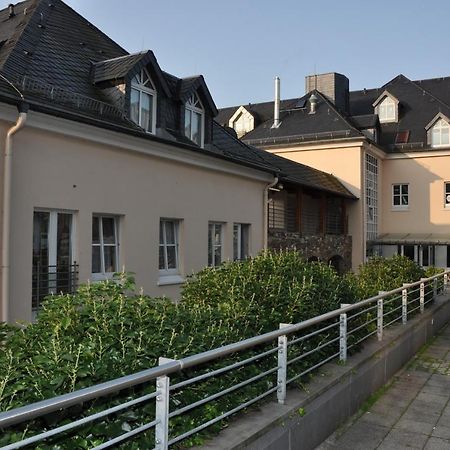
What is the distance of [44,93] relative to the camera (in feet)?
28.1

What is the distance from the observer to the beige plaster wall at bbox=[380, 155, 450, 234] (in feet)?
85.8

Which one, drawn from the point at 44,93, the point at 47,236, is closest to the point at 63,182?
the point at 47,236

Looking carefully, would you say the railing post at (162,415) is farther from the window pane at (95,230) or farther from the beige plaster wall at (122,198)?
the window pane at (95,230)

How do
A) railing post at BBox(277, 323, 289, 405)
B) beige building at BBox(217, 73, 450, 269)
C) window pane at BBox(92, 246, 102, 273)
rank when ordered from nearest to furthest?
1. railing post at BBox(277, 323, 289, 405)
2. window pane at BBox(92, 246, 102, 273)
3. beige building at BBox(217, 73, 450, 269)

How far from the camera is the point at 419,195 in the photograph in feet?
87.6

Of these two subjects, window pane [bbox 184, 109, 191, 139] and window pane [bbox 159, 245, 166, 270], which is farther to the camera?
window pane [bbox 184, 109, 191, 139]

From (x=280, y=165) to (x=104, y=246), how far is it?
1058cm

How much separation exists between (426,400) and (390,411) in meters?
0.70

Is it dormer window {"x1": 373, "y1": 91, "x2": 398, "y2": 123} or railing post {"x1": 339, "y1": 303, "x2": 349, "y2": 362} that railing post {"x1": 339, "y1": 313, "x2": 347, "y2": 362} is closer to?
railing post {"x1": 339, "y1": 303, "x2": 349, "y2": 362}

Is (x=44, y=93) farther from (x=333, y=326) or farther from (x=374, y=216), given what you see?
(x=374, y=216)

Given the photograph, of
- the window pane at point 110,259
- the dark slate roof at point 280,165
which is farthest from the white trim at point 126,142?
the window pane at point 110,259

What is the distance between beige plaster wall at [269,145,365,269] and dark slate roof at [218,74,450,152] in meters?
0.76

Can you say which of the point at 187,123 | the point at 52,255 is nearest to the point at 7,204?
the point at 52,255

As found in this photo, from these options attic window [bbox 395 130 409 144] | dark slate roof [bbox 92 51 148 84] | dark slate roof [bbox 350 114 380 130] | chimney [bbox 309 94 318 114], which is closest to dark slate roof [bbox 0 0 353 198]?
dark slate roof [bbox 92 51 148 84]
